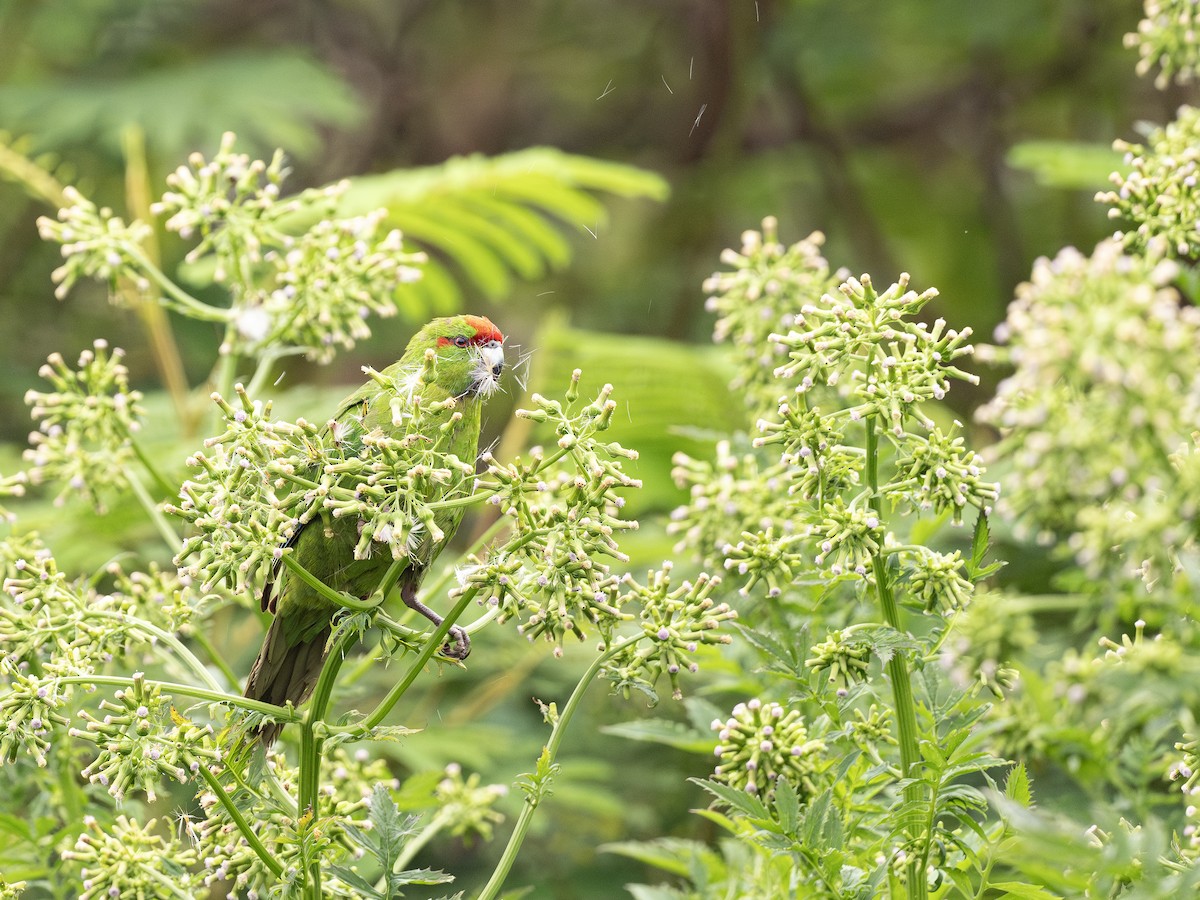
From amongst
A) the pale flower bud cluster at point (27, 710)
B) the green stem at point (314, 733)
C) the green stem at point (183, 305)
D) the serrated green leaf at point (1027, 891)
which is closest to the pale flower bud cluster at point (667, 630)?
the green stem at point (314, 733)

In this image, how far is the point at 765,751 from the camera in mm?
2348

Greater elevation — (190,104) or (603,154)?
(603,154)

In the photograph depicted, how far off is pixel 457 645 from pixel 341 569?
0.37 meters

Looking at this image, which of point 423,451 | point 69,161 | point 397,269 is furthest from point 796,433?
point 69,161

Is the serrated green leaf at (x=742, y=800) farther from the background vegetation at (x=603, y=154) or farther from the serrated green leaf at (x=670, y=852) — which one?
the background vegetation at (x=603, y=154)

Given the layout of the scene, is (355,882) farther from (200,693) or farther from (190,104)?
(190,104)

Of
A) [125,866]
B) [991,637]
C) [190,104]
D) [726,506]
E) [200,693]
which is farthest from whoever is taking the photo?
[190,104]

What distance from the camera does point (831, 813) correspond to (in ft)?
7.55

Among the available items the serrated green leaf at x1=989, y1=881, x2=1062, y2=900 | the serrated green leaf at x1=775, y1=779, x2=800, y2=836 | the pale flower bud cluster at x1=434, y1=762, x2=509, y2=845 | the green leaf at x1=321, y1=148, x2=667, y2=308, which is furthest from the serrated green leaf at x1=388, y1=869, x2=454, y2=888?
the green leaf at x1=321, y1=148, x2=667, y2=308

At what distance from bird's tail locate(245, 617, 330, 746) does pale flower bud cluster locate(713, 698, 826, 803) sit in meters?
0.99

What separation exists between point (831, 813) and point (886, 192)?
735cm

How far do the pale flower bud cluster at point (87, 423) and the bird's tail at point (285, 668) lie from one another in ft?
2.01

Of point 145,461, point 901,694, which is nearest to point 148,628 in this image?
point 145,461

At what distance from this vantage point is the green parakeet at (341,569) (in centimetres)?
276
